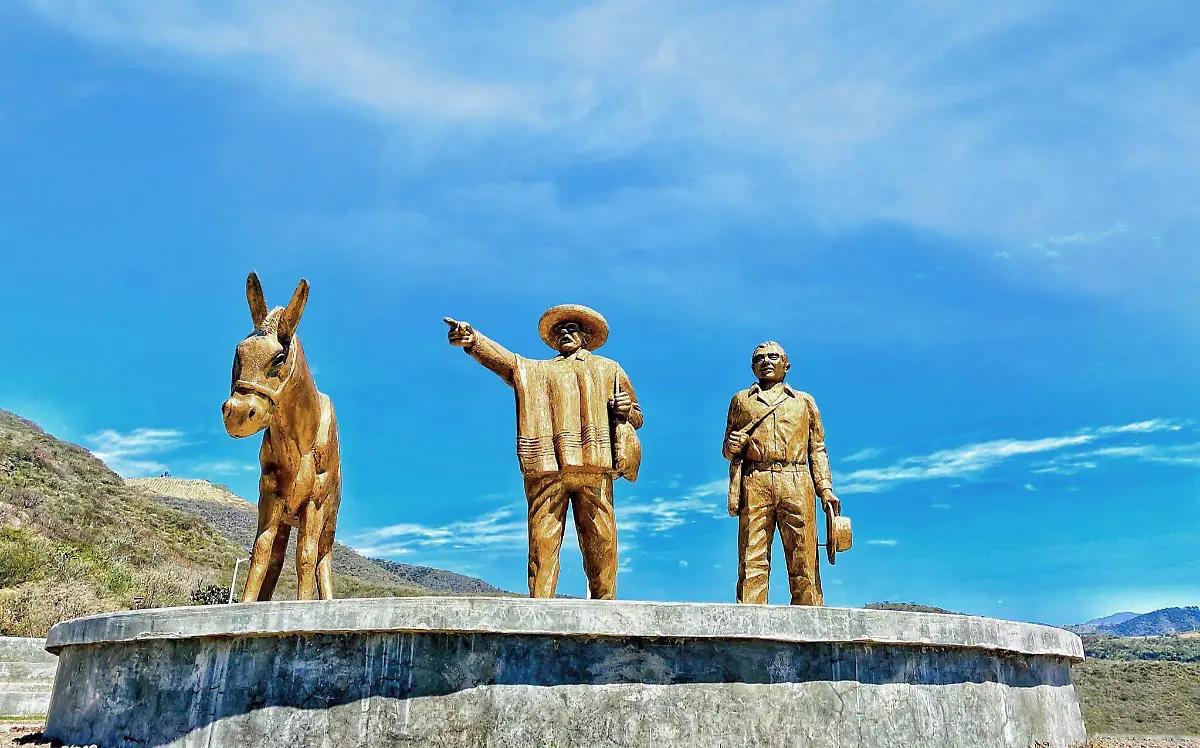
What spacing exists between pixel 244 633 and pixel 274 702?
35cm

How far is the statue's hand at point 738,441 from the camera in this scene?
24.3 feet

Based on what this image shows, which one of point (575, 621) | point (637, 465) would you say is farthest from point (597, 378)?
point (575, 621)

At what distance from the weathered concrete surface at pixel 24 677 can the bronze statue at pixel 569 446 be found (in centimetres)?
713

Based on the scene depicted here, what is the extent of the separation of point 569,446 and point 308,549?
1934 mm

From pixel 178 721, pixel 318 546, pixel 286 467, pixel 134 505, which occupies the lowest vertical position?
pixel 178 721

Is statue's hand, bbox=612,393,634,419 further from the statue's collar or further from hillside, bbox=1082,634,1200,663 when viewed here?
hillside, bbox=1082,634,1200,663

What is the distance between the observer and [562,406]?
22.2 ft

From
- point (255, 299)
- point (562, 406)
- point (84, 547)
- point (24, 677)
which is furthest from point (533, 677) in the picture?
point (84, 547)

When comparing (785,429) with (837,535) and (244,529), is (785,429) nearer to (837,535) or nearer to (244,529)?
(837,535)

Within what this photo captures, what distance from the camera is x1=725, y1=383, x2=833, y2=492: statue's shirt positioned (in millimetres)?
7363

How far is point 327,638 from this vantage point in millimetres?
4285

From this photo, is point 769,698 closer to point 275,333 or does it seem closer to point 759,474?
point 759,474

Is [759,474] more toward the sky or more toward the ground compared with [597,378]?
more toward the ground

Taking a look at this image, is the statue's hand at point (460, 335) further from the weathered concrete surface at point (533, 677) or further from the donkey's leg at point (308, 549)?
the weathered concrete surface at point (533, 677)
